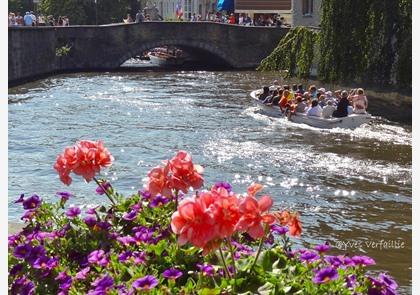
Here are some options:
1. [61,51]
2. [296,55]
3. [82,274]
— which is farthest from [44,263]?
[61,51]

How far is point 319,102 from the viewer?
19234 mm

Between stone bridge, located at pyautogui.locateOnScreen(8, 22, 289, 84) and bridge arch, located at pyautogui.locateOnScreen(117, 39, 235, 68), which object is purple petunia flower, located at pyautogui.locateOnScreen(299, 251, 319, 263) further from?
bridge arch, located at pyautogui.locateOnScreen(117, 39, 235, 68)

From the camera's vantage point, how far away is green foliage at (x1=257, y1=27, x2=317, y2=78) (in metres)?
25.3

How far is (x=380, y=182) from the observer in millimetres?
13227

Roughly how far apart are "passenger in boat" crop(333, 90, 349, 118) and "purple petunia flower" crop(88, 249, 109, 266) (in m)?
14.9

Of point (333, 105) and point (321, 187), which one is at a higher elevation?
point (333, 105)

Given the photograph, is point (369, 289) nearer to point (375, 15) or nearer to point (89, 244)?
point (89, 244)

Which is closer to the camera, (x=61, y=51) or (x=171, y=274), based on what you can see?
(x=171, y=274)

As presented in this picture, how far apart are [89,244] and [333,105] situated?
51.0 ft

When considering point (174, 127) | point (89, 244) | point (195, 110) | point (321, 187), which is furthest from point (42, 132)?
point (89, 244)

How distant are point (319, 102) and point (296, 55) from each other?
286 inches

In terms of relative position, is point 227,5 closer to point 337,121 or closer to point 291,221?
point 337,121

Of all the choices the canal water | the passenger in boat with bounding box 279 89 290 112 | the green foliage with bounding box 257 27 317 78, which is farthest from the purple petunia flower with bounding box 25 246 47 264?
the green foliage with bounding box 257 27 317 78

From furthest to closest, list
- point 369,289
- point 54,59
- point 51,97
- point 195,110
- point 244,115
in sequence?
point 54,59 → point 51,97 → point 195,110 → point 244,115 → point 369,289
